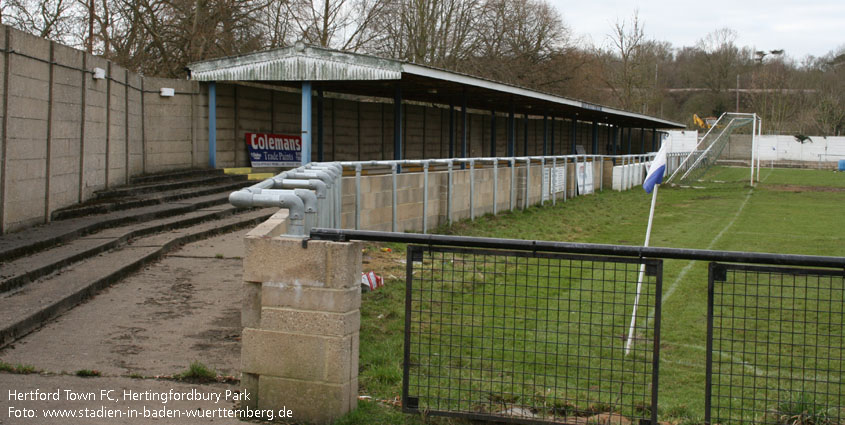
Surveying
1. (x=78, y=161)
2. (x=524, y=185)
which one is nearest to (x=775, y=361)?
(x=78, y=161)

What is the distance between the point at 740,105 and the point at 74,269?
103 metres

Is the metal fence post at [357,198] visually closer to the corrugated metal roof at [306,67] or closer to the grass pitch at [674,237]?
the grass pitch at [674,237]

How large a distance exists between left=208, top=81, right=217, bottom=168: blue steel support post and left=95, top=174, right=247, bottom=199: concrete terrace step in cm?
125

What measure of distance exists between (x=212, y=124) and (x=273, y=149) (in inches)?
107

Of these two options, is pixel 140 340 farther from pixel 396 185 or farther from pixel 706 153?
pixel 706 153

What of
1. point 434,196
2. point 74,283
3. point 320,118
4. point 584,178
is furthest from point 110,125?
point 584,178

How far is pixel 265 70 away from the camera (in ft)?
65.2

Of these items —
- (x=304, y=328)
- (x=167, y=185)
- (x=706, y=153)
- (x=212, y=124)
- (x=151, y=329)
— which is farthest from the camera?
(x=706, y=153)

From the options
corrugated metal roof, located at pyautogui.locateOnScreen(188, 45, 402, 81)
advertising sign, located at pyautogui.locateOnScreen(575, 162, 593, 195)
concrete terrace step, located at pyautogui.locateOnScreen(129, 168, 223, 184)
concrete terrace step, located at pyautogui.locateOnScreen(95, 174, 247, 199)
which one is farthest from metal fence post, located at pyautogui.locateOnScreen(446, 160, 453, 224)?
advertising sign, located at pyautogui.locateOnScreen(575, 162, 593, 195)

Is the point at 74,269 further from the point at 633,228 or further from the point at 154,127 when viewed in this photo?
the point at 633,228

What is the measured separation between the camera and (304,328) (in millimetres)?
4625

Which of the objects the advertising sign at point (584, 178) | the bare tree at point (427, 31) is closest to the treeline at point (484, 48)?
the bare tree at point (427, 31)

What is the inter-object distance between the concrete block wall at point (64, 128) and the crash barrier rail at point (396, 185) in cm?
435

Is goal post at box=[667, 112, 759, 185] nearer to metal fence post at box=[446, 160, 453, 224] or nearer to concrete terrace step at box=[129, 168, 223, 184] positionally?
metal fence post at box=[446, 160, 453, 224]
